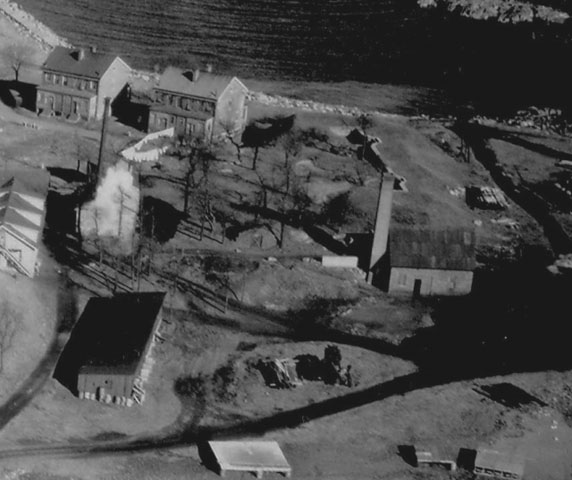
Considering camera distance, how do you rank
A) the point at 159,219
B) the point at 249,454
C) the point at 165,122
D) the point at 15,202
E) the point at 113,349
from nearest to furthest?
the point at 249,454, the point at 113,349, the point at 15,202, the point at 159,219, the point at 165,122

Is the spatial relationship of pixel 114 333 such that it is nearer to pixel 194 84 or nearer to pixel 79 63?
pixel 194 84

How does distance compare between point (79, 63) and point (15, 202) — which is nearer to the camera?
point (15, 202)

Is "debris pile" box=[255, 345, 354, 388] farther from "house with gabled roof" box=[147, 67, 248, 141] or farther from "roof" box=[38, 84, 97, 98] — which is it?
"roof" box=[38, 84, 97, 98]

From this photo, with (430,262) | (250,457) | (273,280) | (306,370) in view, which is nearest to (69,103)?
(273,280)

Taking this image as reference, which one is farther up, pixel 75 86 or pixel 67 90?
pixel 75 86

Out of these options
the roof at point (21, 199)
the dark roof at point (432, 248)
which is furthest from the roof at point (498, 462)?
the roof at point (21, 199)

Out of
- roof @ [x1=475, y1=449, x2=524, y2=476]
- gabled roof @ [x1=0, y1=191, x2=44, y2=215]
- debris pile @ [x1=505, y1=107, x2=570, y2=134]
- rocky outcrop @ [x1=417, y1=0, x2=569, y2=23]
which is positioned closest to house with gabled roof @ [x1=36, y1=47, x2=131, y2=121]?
gabled roof @ [x1=0, y1=191, x2=44, y2=215]

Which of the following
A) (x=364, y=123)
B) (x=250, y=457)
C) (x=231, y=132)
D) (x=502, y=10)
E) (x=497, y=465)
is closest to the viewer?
(x=250, y=457)
